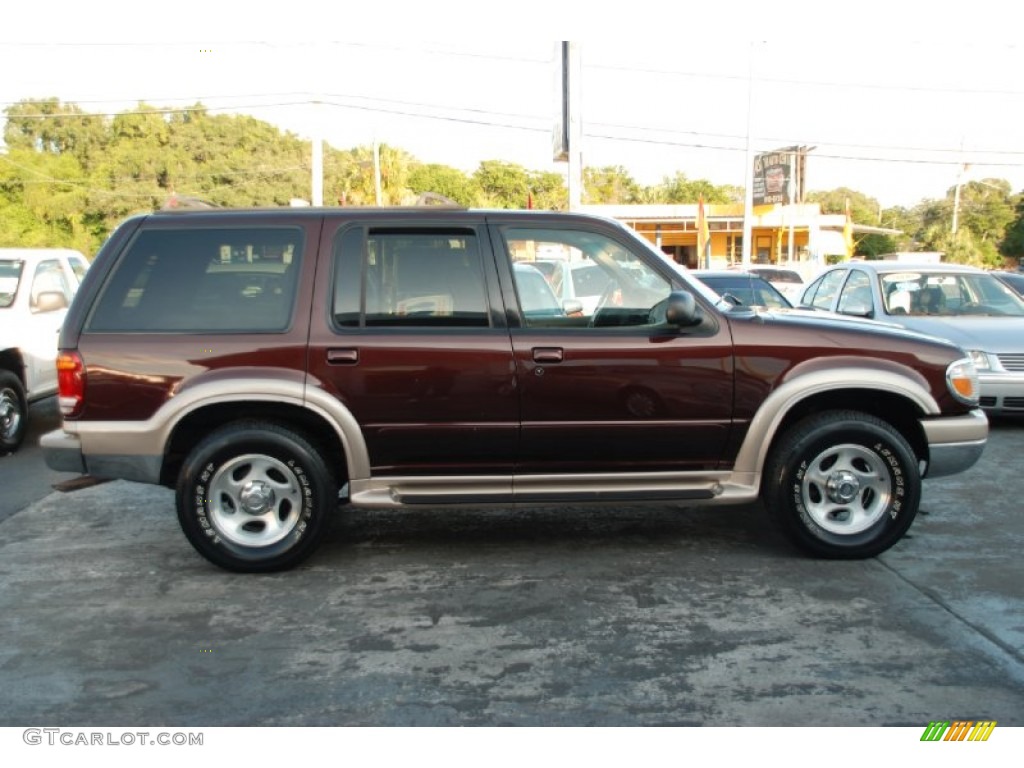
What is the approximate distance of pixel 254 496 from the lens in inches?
177

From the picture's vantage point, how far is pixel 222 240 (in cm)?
454

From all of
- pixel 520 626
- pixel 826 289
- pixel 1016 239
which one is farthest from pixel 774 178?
pixel 520 626

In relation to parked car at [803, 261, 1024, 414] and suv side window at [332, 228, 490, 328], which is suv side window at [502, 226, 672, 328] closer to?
suv side window at [332, 228, 490, 328]

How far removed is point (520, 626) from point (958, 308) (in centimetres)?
717

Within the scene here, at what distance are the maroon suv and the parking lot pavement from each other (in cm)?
40

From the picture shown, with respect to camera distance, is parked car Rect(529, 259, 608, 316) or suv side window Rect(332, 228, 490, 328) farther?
parked car Rect(529, 259, 608, 316)

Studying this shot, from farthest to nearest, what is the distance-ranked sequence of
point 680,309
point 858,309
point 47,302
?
point 858,309 → point 47,302 → point 680,309

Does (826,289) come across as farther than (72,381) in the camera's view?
Yes

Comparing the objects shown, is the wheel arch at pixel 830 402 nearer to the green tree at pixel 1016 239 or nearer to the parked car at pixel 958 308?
the parked car at pixel 958 308

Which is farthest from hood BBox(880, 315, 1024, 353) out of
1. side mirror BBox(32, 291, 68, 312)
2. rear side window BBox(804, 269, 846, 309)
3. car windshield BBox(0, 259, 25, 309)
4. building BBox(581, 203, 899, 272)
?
building BBox(581, 203, 899, 272)

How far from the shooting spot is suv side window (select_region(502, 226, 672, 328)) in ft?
15.0

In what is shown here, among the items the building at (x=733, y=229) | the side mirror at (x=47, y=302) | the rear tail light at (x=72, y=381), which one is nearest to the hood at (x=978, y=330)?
the rear tail light at (x=72, y=381)

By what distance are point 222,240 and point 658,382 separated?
2497mm
